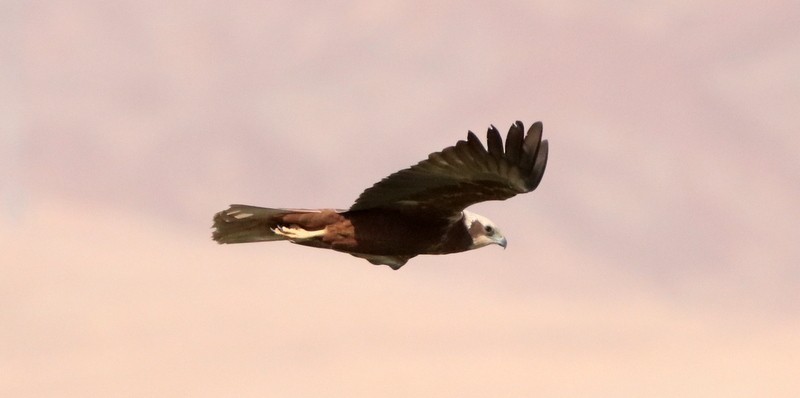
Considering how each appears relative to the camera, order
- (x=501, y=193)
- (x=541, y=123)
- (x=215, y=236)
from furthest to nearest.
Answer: (x=215, y=236)
(x=501, y=193)
(x=541, y=123)

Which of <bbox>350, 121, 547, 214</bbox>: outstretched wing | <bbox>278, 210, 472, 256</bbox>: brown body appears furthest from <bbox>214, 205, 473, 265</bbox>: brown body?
<bbox>350, 121, 547, 214</bbox>: outstretched wing

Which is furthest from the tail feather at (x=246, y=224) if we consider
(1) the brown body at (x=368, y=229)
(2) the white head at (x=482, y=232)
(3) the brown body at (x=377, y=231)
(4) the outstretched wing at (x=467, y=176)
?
(2) the white head at (x=482, y=232)

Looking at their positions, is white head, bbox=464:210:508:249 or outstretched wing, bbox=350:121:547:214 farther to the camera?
white head, bbox=464:210:508:249

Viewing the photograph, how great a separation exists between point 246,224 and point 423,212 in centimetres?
214

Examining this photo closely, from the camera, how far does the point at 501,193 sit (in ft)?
50.9

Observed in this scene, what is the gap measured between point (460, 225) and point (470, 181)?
110 centimetres

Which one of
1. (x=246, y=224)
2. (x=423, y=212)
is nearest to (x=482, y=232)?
(x=423, y=212)

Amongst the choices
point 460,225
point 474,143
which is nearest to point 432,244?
point 460,225

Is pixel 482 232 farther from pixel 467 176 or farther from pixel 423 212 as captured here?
pixel 467 176

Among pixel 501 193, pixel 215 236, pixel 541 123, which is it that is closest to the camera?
pixel 541 123

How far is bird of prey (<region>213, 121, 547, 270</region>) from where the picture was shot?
14773mm

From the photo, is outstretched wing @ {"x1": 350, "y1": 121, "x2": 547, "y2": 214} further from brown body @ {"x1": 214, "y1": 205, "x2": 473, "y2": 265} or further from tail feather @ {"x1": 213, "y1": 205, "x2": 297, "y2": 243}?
tail feather @ {"x1": 213, "y1": 205, "x2": 297, "y2": 243}

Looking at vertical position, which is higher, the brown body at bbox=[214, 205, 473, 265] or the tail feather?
the tail feather

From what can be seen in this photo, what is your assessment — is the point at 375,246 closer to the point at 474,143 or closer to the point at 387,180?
the point at 387,180
